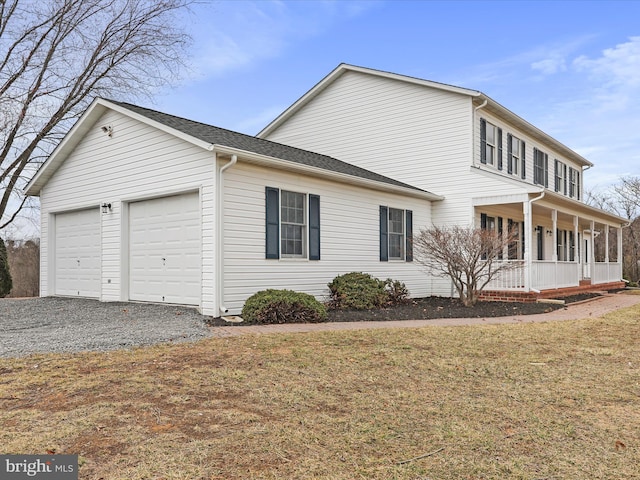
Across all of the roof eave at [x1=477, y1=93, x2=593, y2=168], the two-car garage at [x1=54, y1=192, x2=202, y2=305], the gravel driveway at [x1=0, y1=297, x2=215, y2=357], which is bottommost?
the gravel driveway at [x1=0, y1=297, x2=215, y2=357]

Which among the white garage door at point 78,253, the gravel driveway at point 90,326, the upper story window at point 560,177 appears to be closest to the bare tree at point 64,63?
the white garage door at point 78,253

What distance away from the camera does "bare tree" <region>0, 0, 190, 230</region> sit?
18.6 metres

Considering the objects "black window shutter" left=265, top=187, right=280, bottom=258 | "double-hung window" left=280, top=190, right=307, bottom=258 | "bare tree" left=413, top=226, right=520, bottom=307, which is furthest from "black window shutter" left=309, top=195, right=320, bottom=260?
"bare tree" left=413, top=226, right=520, bottom=307

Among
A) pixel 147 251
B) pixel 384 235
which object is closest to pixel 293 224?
pixel 147 251

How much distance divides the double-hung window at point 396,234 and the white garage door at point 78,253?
24.7 ft

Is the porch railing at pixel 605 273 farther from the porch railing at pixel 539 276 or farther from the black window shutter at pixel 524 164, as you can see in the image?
the black window shutter at pixel 524 164

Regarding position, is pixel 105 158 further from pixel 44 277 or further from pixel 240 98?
pixel 240 98

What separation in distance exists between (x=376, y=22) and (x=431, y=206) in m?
6.19

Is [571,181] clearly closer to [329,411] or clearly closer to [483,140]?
[483,140]

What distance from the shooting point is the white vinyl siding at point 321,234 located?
970 centimetres

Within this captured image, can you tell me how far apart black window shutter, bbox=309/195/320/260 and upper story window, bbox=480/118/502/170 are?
657 cm

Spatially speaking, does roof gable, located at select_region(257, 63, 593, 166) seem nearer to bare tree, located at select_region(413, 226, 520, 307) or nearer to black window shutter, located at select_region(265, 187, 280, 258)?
bare tree, located at select_region(413, 226, 520, 307)

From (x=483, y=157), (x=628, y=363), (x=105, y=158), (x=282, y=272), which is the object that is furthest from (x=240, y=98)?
(x=628, y=363)

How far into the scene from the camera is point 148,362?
561 centimetres
